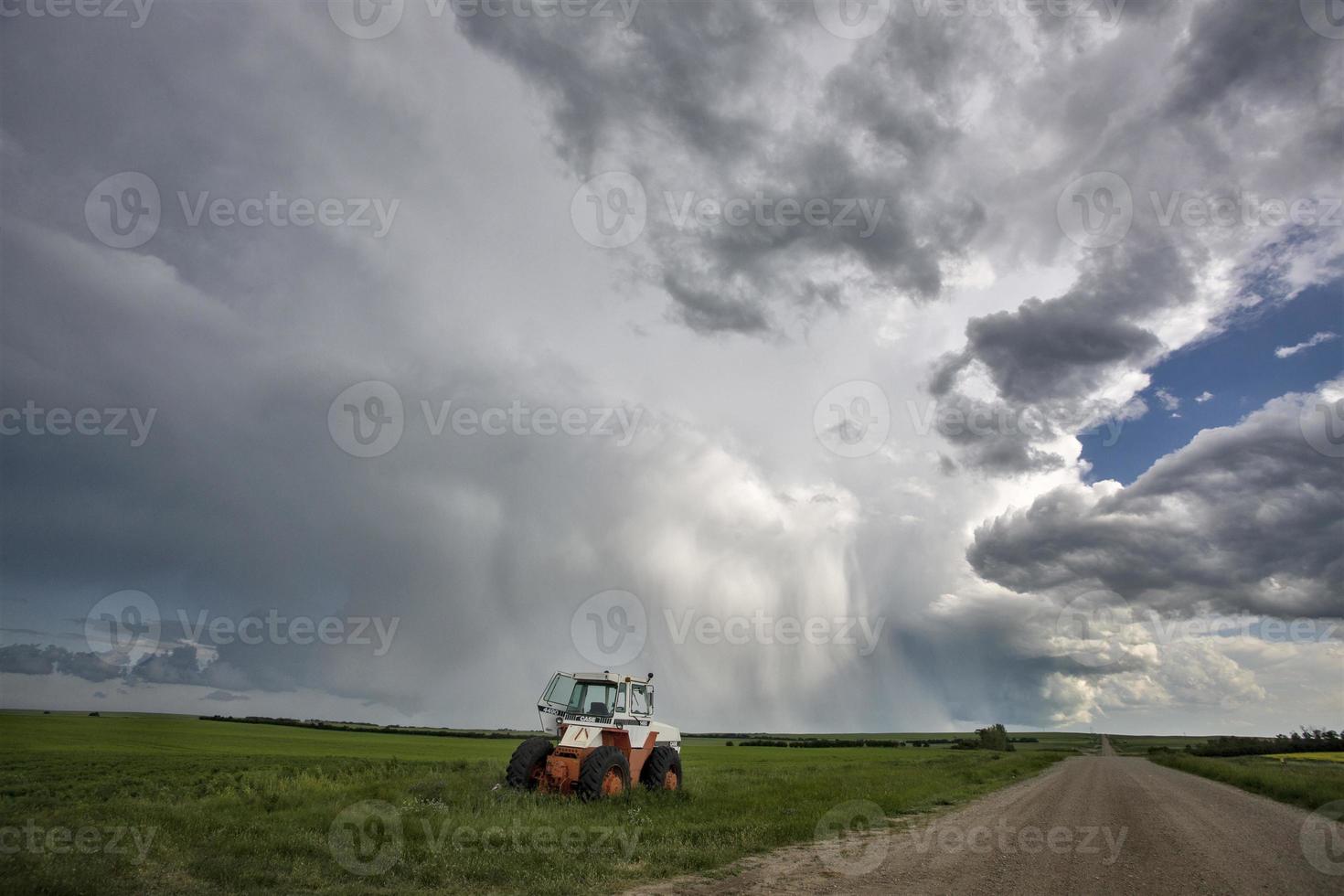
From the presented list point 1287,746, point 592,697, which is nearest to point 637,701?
point 592,697

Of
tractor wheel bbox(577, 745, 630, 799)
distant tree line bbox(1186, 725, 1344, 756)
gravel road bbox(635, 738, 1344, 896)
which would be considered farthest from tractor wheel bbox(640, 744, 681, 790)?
distant tree line bbox(1186, 725, 1344, 756)

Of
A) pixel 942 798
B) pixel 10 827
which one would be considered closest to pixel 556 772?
pixel 10 827

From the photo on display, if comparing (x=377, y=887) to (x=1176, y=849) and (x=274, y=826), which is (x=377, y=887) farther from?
(x=1176, y=849)

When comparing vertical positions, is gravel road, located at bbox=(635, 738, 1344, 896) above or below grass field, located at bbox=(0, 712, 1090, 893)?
below

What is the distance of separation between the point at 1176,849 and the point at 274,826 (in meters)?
18.5

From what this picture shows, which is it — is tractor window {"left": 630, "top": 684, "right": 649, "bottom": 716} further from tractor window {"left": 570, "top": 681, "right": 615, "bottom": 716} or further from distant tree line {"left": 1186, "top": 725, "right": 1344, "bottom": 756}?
distant tree line {"left": 1186, "top": 725, "right": 1344, "bottom": 756}

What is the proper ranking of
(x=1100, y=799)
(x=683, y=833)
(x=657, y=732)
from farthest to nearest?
(x=1100, y=799) → (x=657, y=732) → (x=683, y=833)

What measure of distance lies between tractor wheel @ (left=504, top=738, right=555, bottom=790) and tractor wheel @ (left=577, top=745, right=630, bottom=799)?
61.3 inches

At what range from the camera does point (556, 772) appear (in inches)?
741

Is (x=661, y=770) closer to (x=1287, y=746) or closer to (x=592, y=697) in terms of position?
(x=592, y=697)

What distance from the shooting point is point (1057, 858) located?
1362 centimetres

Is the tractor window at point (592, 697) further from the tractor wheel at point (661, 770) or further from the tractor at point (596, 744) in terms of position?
the tractor wheel at point (661, 770)

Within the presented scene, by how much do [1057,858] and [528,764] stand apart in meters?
12.7

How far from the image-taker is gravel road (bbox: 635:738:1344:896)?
1120cm
